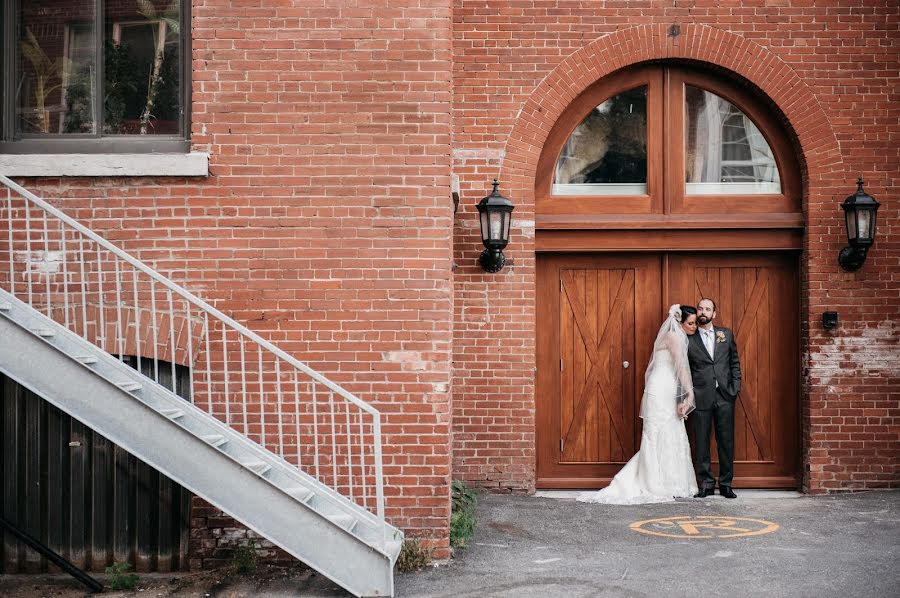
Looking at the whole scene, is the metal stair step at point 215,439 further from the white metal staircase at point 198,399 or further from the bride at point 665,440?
the bride at point 665,440

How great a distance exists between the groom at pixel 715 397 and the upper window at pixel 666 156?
3.97 feet

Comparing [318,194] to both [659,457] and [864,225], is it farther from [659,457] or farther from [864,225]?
[864,225]

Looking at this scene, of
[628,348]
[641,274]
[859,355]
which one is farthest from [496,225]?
[859,355]

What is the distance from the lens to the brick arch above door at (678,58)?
825 cm

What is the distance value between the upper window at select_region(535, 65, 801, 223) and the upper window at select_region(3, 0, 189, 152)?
370 centimetres

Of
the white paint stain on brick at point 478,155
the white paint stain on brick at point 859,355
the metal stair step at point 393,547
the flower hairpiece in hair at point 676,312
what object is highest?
the white paint stain on brick at point 478,155

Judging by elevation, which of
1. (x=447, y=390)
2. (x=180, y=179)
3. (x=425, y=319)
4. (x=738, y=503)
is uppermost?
(x=180, y=179)

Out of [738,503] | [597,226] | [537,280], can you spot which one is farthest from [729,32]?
[738,503]

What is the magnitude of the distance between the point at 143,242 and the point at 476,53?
3.79 metres

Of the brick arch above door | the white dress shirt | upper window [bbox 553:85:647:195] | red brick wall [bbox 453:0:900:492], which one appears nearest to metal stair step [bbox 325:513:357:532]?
red brick wall [bbox 453:0:900:492]

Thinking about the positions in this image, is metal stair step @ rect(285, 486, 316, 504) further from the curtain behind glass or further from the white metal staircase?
the curtain behind glass

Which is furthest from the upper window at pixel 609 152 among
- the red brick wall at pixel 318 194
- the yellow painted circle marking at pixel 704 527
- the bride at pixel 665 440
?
the yellow painted circle marking at pixel 704 527

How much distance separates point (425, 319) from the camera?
619 centimetres

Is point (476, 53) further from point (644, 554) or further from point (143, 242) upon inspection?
point (644, 554)
